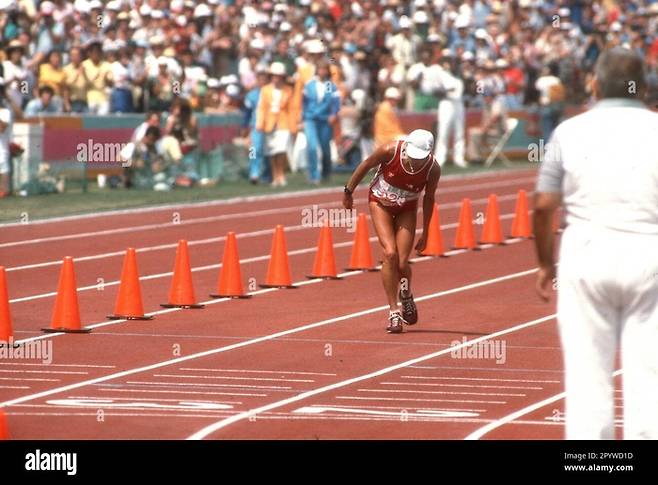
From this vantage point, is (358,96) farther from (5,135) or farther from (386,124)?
(5,135)

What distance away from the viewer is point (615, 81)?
8320mm

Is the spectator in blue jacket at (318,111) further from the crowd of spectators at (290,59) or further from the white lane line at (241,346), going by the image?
the white lane line at (241,346)

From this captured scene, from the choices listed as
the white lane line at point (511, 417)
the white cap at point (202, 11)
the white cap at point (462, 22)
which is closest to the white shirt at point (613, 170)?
the white lane line at point (511, 417)

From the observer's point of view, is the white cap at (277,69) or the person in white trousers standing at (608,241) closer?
the person in white trousers standing at (608,241)

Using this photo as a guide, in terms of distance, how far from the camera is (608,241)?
823 cm

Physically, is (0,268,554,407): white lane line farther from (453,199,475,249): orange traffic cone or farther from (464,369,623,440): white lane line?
(453,199,475,249): orange traffic cone

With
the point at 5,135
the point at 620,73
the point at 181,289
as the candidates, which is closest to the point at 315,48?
the point at 5,135

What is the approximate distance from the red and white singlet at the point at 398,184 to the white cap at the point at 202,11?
1991 cm

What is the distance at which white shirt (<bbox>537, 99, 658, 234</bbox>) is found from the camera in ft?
27.1

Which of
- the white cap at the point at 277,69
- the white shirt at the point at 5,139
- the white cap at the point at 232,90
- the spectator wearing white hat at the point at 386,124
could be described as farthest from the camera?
the white cap at the point at 232,90

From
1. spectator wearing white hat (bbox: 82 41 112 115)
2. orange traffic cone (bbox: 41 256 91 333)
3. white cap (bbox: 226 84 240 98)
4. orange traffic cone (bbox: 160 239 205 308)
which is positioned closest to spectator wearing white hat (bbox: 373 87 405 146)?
white cap (bbox: 226 84 240 98)

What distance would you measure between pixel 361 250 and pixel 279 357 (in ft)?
23.4

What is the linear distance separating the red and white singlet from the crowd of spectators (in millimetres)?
11998

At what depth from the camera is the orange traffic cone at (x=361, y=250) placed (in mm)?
21859
